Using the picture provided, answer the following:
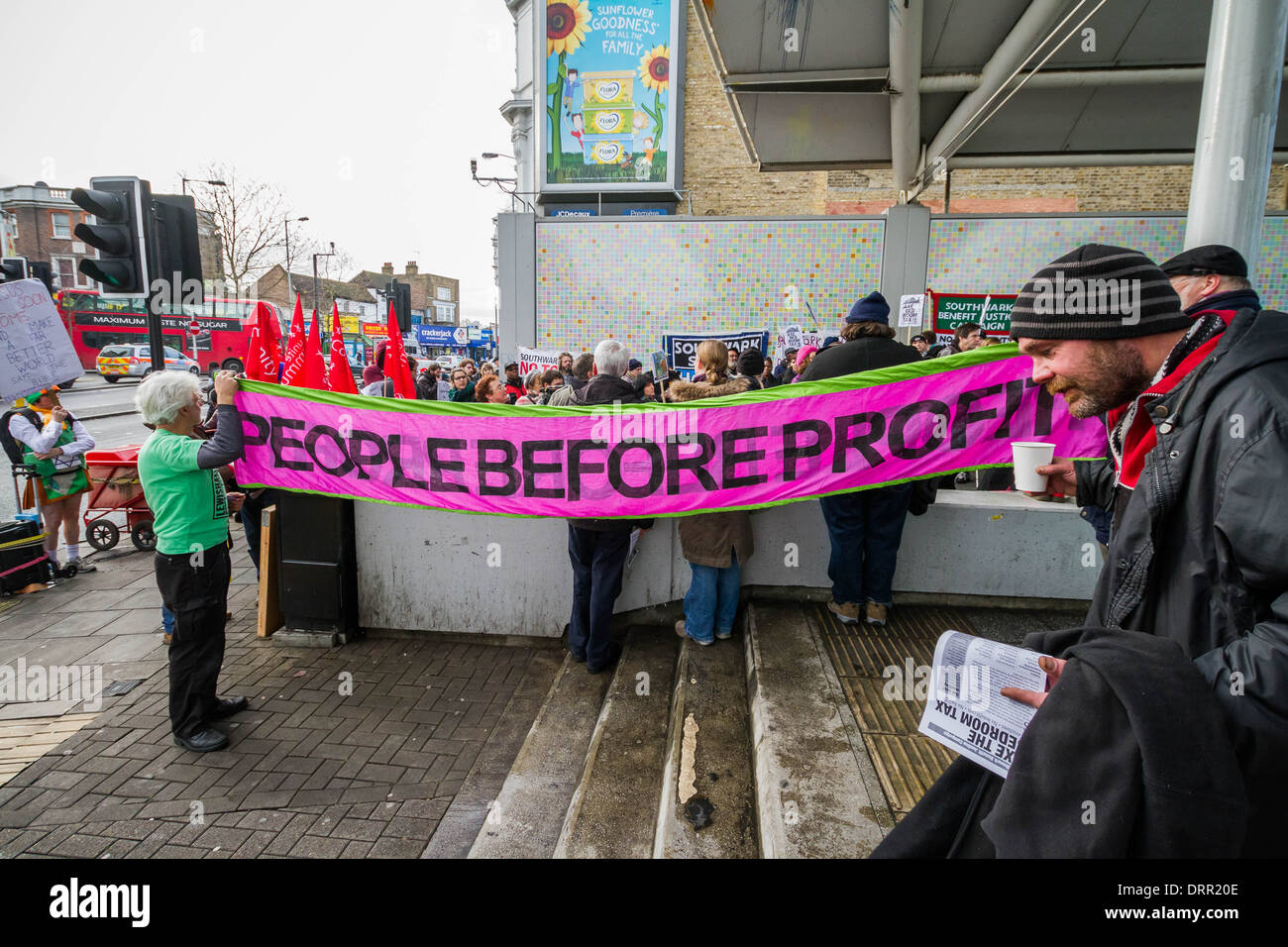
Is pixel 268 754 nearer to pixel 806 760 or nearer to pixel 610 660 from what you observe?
pixel 610 660

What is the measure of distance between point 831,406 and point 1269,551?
324 cm

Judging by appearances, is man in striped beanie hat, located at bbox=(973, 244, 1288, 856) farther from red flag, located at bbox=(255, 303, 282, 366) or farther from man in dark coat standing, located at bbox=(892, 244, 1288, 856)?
red flag, located at bbox=(255, 303, 282, 366)

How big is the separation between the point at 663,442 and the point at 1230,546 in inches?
136

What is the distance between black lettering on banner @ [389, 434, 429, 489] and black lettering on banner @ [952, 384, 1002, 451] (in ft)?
11.7

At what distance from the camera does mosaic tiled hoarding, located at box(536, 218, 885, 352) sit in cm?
1111

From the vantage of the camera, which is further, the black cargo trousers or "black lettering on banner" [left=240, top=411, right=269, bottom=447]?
"black lettering on banner" [left=240, top=411, right=269, bottom=447]

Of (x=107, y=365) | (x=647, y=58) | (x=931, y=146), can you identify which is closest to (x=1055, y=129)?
(x=931, y=146)

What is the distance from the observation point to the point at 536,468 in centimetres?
480

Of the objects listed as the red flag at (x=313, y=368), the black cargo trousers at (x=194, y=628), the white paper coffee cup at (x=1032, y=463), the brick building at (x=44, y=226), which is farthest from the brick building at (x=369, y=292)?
the white paper coffee cup at (x=1032, y=463)

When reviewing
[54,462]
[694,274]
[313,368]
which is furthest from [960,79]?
[54,462]

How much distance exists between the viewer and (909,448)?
441 centimetres

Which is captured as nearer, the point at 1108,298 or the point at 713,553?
the point at 1108,298

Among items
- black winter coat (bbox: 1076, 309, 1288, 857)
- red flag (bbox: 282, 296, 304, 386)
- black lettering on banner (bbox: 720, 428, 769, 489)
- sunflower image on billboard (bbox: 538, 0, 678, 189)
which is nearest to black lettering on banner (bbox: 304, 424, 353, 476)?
red flag (bbox: 282, 296, 304, 386)

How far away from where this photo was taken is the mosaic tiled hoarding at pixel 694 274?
437 inches
